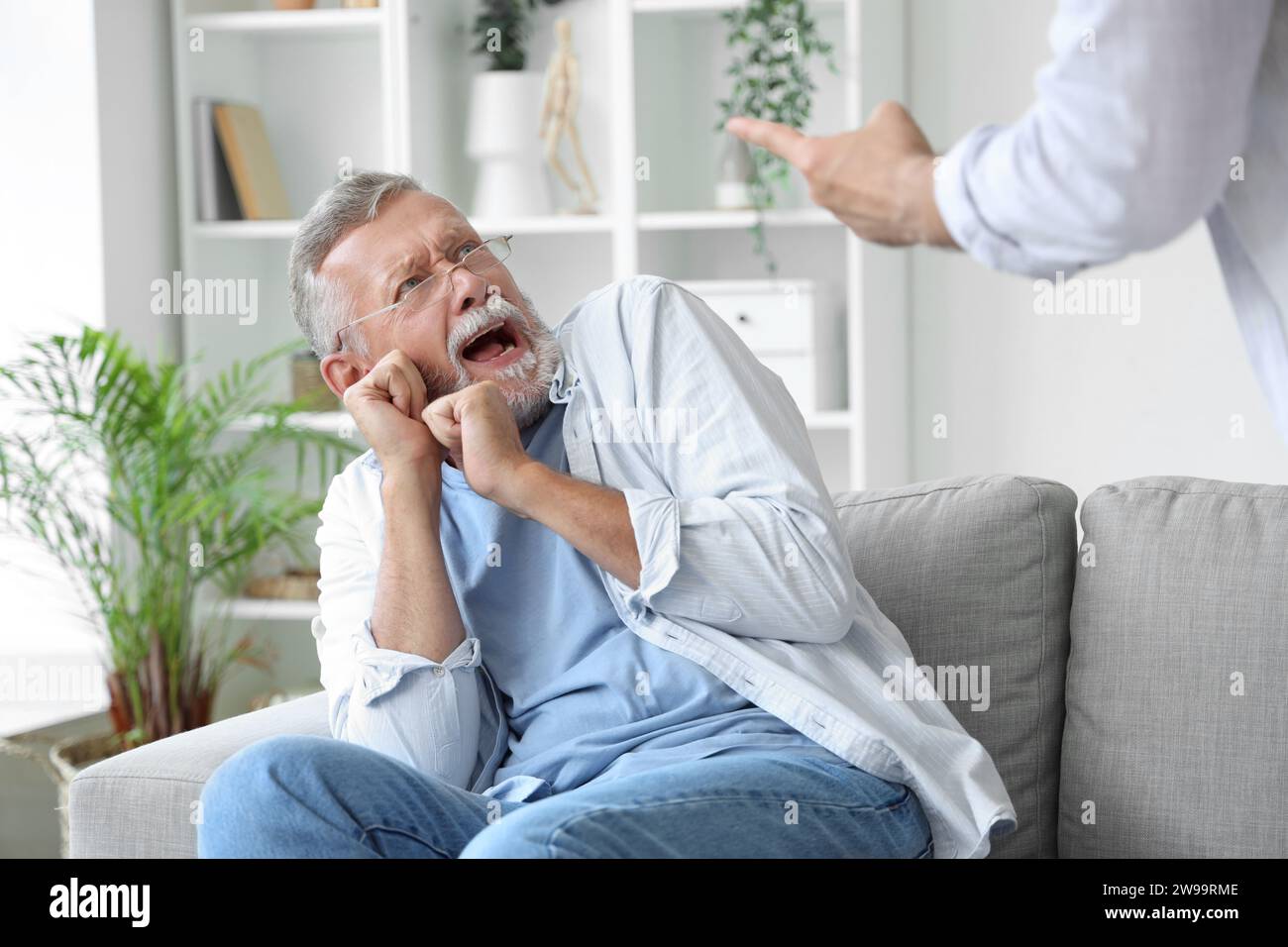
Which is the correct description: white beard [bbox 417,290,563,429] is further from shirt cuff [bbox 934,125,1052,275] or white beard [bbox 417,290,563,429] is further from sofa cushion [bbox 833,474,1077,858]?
shirt cuff [bbox 934,125,1052,275]

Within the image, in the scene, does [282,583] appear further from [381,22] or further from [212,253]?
[381,22]

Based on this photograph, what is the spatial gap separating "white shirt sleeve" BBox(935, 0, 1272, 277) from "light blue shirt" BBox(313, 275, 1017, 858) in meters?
0.65

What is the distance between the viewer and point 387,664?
1511 millimetres

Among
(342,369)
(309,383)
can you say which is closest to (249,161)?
(309,383)

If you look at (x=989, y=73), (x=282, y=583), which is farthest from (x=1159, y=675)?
(x=282, y=583)

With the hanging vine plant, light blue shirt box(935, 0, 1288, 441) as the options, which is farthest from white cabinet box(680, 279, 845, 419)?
light blue shirt box(935, 0, 1288, 441)

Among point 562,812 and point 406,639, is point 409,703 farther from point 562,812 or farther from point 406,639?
point 562,812

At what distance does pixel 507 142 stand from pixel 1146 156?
258 centimetres

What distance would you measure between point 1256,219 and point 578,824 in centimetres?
73

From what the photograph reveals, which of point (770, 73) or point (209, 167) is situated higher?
point (770, 73)

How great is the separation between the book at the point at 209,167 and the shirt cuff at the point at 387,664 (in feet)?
6.90

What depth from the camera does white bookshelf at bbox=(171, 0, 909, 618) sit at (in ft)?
9.97

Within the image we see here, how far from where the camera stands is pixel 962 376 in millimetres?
3219

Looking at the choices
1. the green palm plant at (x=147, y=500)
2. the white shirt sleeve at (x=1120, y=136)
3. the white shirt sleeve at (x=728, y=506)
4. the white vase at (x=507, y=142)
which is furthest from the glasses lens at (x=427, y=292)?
the white vase at (x=507, y=142)
